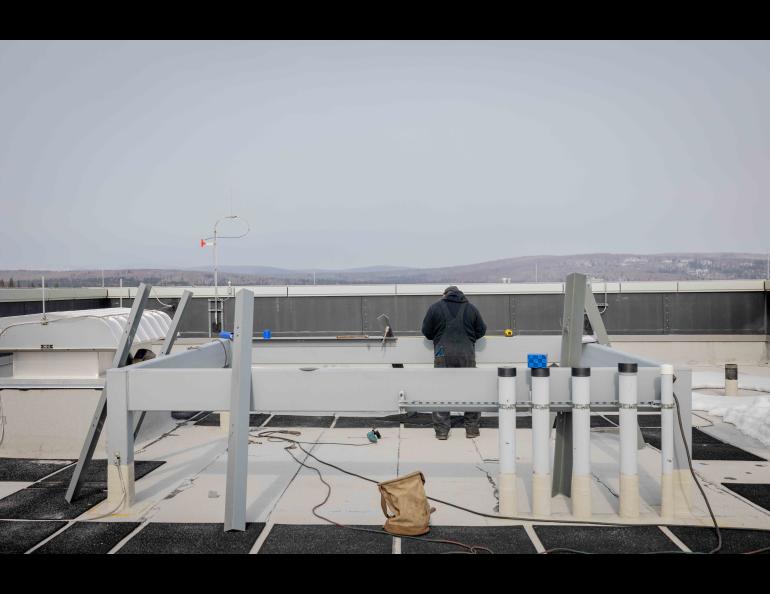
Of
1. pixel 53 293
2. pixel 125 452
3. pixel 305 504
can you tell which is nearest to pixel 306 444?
pixel 305 504

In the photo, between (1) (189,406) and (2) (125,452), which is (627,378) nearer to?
(1) (189,406)

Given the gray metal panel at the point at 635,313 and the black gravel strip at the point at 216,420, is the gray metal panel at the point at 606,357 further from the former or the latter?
the gray metal panel at the point at 635,313

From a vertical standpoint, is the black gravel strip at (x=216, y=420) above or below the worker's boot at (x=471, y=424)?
below

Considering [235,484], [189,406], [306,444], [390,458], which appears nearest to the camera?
[235,484]

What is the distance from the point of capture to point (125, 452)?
5.59 metres

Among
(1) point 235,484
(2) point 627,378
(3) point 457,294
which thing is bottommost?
(1) point 235,484

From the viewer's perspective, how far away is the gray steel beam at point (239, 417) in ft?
16.9

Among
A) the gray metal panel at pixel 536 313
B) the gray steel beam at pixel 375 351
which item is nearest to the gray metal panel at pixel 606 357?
the gray steel beam at pixel 375 351

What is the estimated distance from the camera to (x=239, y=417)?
17.4 feet

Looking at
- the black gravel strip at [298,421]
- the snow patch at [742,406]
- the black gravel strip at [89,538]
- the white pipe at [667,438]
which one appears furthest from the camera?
the black gravel strip at [298,421]

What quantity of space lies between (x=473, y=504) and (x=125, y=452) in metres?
3.04

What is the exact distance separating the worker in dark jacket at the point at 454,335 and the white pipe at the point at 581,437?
9.92ft

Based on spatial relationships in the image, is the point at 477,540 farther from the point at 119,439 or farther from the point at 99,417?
the point at 99,417

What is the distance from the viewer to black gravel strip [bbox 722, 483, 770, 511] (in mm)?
5770
